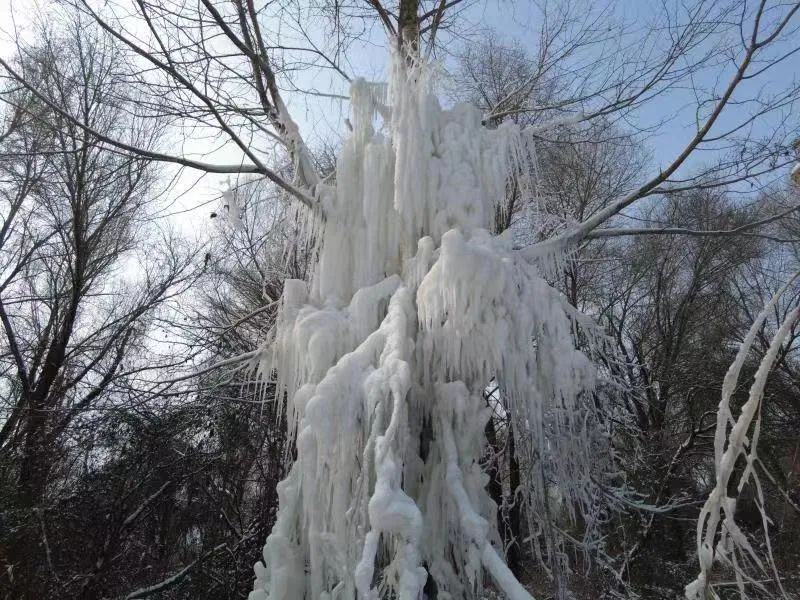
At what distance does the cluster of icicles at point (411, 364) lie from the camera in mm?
2283

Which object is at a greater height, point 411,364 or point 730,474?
point 411,364

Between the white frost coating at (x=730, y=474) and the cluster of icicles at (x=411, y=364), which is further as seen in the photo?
the cluster of icicles at (x=411, y=364)

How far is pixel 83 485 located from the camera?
5.23 m

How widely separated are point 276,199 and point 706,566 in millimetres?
3387

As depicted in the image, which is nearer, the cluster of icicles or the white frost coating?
the white frost coating

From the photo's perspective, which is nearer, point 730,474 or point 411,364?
point 730,474

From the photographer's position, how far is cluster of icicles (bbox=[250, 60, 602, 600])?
228cm

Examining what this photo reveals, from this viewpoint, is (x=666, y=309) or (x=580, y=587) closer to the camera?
(x=580, y=587)

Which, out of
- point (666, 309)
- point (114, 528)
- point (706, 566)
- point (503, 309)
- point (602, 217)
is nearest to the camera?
point (706, 566)

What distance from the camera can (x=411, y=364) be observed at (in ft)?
Result: 8.81

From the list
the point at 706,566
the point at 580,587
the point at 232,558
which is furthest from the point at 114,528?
the point at 580,587

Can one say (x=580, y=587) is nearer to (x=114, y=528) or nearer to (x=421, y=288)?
(x=114, y=528)

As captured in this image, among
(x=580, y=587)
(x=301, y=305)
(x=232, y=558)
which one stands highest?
(x=301, y=305)

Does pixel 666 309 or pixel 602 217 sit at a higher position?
pixel 666 309
